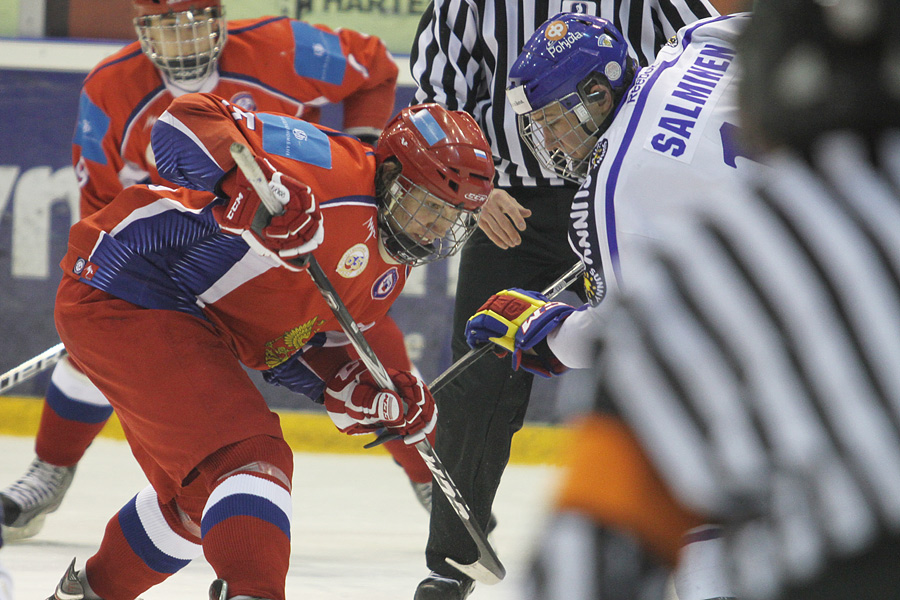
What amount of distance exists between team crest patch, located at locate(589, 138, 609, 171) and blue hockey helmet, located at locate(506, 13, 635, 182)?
0.20 meters

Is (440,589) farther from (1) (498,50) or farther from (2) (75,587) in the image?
(1) (498,50)

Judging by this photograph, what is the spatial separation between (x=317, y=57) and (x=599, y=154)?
1.64m

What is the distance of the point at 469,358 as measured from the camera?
2217 millimetres

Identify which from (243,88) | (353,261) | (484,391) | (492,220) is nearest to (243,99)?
(243,88)

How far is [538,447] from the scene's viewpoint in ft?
13.5

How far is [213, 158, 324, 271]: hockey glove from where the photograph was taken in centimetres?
171

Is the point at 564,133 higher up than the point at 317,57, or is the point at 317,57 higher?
the point at 564,133

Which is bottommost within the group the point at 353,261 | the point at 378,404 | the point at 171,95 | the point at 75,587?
the point at 75,587

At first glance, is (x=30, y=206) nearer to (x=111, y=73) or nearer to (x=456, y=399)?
(x=111, y=73)

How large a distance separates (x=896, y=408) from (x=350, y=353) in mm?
1720

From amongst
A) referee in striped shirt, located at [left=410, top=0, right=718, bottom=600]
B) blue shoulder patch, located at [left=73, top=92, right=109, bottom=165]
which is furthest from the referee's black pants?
blue shoulder patch, located at [left=73, top=92, right=109, bottom=165]

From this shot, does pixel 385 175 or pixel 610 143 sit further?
pixel 385 175

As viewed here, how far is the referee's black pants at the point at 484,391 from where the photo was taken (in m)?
2.36

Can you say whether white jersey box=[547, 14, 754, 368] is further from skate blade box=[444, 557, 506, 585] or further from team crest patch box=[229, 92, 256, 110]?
team crest patch box=[229, 92, 256, 110]
